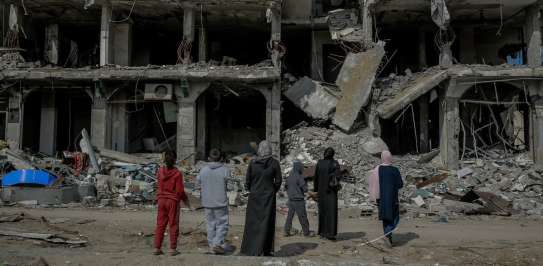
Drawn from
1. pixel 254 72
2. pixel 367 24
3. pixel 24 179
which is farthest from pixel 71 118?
pixel 367 24

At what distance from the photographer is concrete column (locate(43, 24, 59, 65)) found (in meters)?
20.5

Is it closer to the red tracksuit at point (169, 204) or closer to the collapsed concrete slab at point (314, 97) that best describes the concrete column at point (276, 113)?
the collapsed concrete slab at point (314, 97)

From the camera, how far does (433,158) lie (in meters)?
18.1

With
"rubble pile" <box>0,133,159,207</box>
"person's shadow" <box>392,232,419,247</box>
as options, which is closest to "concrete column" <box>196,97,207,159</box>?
"rubble pile" <box>0,133,159,207</box>

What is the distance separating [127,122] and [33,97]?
4.77 meters

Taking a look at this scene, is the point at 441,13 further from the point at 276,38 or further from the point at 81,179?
the point at 81,179

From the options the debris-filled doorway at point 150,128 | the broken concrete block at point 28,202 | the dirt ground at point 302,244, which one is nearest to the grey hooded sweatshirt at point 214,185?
the dirt ground at point 302,244

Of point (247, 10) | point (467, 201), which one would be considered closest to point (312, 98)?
point (247, 10)

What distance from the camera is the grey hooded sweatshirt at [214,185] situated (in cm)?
627

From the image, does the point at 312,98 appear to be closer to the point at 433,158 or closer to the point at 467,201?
the point at 433,158

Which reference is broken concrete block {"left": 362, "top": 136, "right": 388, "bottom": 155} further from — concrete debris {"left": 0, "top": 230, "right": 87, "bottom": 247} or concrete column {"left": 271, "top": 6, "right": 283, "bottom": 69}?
concrete debris {"left": 0, "top": 230, "right": 87, "bottom": 247}

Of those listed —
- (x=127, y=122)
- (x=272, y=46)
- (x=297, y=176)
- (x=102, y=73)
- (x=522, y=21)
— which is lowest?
(x=297, y=176)

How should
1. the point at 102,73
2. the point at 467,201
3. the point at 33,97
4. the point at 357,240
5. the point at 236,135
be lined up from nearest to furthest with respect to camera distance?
the point at 357,240
the point at 467,201
the point at 102,73
the point at 33,97
the point at 236,135

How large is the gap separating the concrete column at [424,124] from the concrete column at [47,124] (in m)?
15.4
